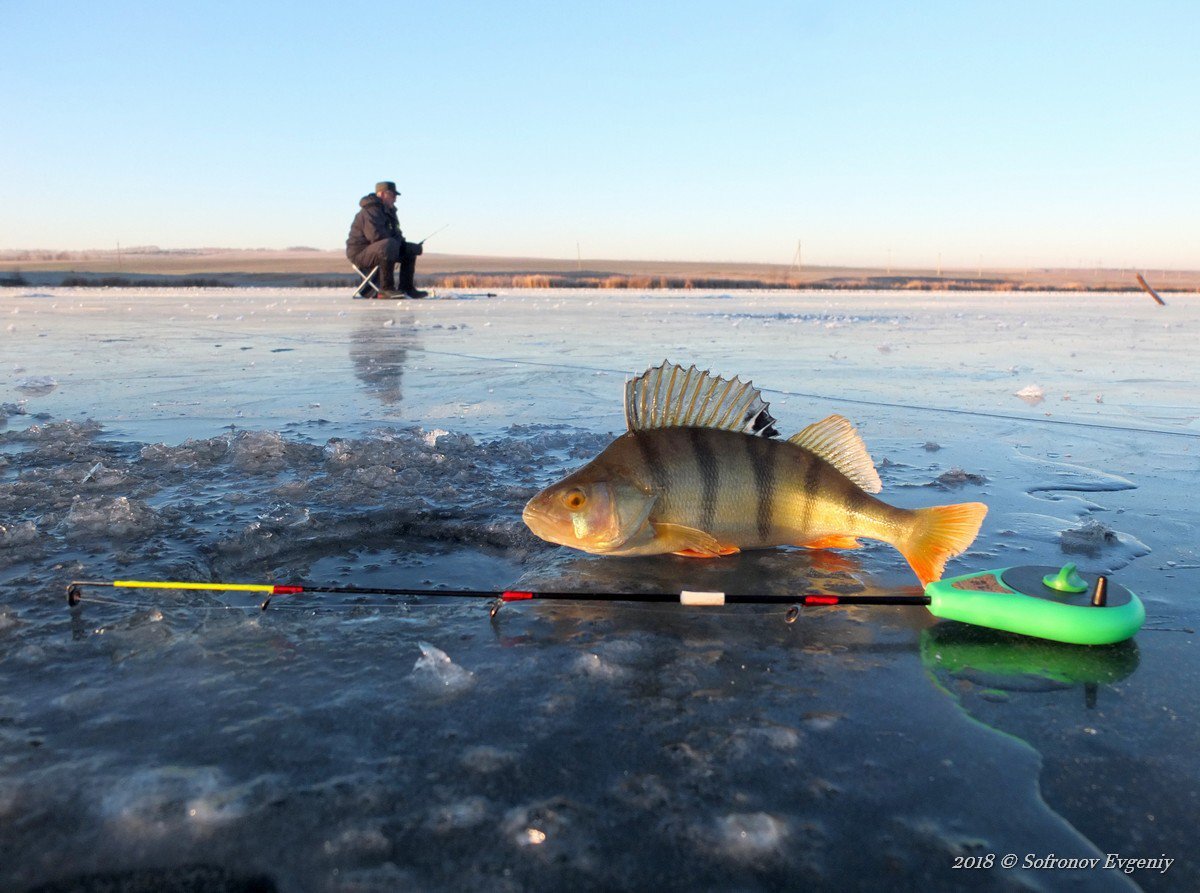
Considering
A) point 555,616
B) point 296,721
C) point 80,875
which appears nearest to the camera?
point 80,875

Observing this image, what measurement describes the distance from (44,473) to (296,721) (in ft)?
9.99

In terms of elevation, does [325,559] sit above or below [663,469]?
below

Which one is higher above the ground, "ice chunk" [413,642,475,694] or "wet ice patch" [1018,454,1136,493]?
"wet ice patch" [1018,454,1136,493]

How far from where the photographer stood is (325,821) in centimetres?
156

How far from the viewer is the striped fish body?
2.90 metres

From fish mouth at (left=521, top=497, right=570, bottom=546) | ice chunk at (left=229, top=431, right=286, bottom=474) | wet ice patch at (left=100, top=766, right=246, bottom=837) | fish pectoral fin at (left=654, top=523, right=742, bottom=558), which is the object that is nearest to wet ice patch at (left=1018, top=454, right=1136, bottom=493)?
fish pectoral fin at (left=654, top=523, right=742, bottom=558)

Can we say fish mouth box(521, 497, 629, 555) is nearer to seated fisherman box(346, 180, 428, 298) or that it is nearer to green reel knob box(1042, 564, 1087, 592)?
green reel knob box(1042, 564, 1087, 592)

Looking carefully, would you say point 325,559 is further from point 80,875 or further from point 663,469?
point 80,875

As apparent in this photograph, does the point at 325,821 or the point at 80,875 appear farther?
the point at 325,821

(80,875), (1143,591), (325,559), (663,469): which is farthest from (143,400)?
(1143,591)

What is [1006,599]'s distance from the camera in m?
2.36

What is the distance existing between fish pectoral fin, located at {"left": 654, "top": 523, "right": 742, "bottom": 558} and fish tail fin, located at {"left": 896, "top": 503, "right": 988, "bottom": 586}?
25.5 inches

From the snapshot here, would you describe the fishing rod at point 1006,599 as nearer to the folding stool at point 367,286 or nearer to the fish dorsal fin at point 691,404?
the fish dorsal fin at point 691,404

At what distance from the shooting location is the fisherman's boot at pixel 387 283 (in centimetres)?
2266
